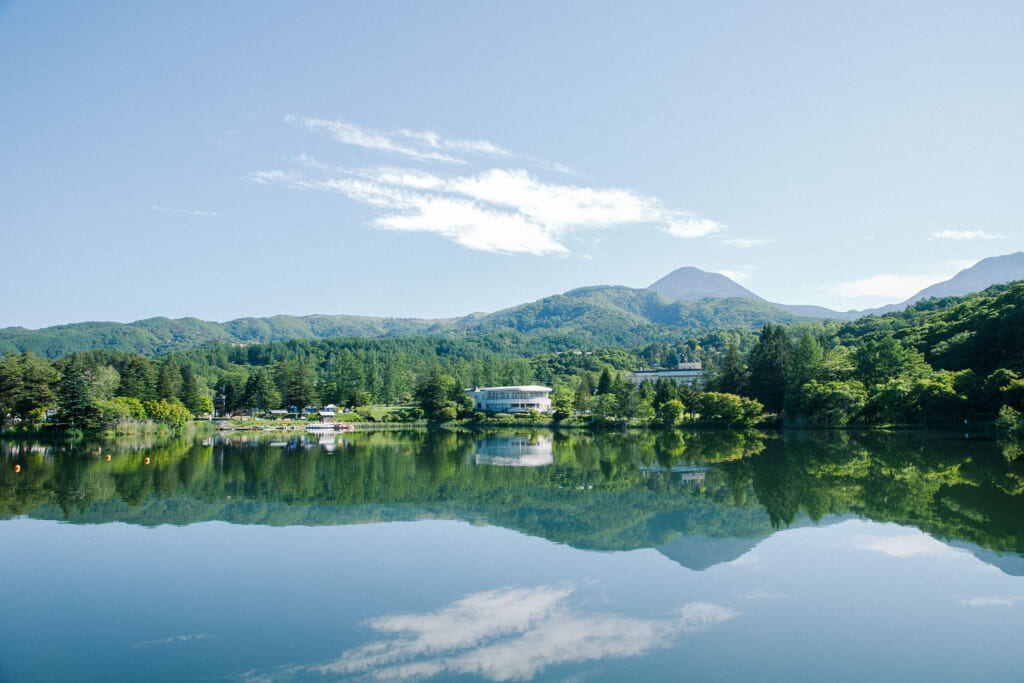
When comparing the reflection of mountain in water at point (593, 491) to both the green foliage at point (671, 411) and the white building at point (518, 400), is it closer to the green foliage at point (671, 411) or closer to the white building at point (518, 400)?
the green foliage at point (671, 411)

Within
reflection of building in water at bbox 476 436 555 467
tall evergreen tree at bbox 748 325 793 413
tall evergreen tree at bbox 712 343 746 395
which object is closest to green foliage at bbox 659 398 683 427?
tall evergreen tree at bbox 712 343 746 395

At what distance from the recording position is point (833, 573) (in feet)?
32.1

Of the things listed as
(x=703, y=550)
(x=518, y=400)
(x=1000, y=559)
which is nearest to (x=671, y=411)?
(x=518, y=400)

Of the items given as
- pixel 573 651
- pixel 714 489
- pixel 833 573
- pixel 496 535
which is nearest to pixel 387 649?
pixel 573 651

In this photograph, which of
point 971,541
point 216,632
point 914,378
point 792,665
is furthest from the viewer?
point 914,378

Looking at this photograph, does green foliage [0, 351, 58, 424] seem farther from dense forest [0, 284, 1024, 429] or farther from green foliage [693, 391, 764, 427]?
green foliage [693, 391, 764, 427]

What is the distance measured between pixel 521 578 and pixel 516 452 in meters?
23.9

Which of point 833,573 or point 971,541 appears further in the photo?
point 971,541

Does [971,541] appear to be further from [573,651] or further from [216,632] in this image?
[216,632]

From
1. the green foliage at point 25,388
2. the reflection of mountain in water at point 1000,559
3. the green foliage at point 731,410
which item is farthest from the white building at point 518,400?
the reflection of mountain in water at point 1000,559

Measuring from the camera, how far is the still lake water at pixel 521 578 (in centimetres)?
675

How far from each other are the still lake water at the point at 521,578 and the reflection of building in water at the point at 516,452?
734 centimetres

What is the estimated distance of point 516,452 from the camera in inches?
1319

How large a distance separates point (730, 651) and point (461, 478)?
622 inches
